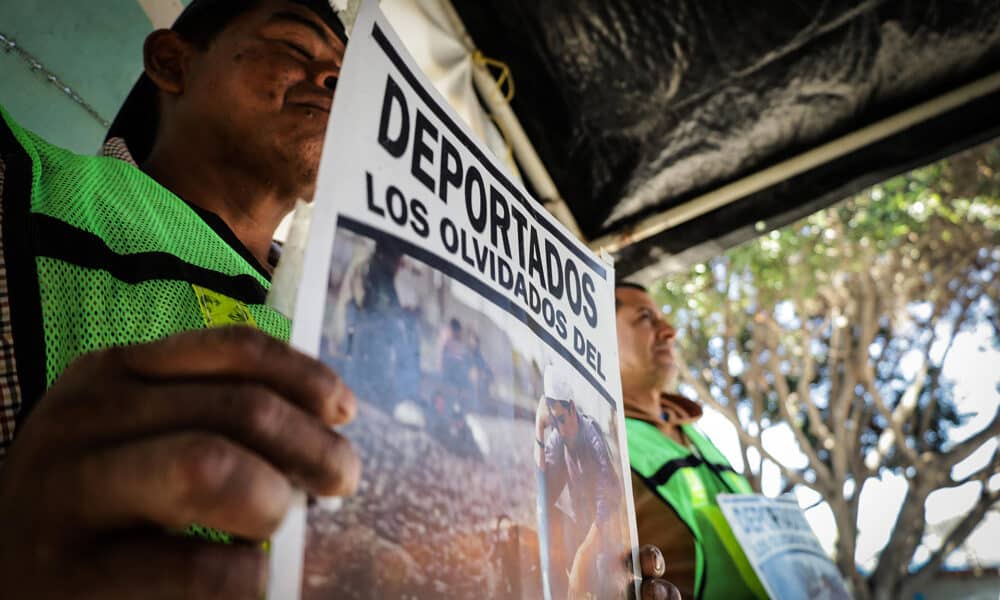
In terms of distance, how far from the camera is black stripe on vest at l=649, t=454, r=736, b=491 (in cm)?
154

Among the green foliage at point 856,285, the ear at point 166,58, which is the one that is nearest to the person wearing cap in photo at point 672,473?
the ear at point 166,58

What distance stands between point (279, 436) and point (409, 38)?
1.42 meters

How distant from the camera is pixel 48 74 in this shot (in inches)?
39.3

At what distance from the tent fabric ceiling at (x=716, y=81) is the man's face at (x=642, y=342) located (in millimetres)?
369

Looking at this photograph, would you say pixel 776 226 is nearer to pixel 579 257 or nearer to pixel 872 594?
pixel 579 257

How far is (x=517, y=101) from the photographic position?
1.78 meters

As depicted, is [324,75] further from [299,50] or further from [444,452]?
[444,452]

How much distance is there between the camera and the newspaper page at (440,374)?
0.35m

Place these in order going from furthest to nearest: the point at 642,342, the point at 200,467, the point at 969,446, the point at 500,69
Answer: the point at 969,446
the point at 642,342
the point at 500,69
the point at 200,467

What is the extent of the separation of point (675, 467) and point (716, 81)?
39.0 inches

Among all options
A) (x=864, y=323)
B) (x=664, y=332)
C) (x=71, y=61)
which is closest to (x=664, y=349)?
(x=664, y=332)

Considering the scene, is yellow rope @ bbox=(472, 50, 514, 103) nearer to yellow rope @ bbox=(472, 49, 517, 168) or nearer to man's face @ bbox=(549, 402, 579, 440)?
yellow rope @ bbox=(472, 49, 517, 168)

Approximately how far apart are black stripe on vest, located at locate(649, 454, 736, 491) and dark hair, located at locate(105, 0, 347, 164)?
3.90 ft

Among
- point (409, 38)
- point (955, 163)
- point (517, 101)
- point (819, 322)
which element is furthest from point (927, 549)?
point (409, 38)
